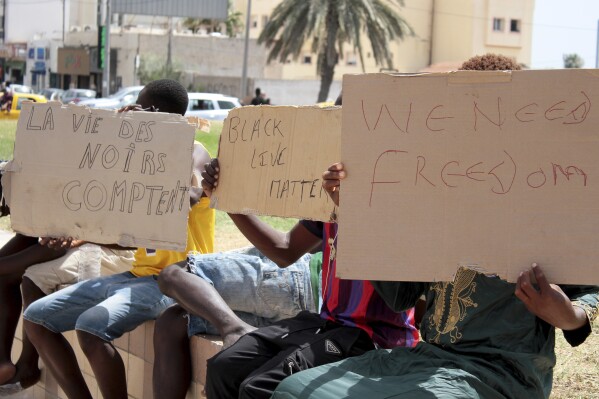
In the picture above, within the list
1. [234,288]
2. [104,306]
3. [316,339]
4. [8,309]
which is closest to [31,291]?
[8,309]

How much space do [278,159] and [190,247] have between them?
3.13 feet

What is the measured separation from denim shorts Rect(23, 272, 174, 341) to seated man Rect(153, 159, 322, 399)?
168 mm

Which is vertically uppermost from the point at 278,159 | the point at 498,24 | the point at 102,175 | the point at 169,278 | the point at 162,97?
the point at 498,24

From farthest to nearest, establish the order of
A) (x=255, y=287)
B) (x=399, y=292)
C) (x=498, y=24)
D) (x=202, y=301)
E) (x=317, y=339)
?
(x=498, y=24)
(x=255, y=287)
(x=202, y=301)
(x=317, y=339)
(x=399, y=292)

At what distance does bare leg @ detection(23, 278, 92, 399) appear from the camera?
14.5ft

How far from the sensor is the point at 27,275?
489cm

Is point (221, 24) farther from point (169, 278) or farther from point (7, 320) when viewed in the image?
point (169, 278)

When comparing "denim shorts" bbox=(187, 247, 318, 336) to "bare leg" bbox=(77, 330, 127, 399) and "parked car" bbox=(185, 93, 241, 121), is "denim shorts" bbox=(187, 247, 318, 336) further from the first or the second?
"parked car" bbox=(185, 93, 241, 121)

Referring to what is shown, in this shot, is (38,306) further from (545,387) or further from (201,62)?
(201,62)

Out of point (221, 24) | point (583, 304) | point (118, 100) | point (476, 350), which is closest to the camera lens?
point (583, 304)

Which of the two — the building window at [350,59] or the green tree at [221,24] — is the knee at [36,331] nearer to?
the building window at [350,59]

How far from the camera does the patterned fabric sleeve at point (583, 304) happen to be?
2818mm

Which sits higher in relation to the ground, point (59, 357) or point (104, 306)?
point (104, 306)

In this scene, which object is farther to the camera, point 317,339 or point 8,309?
point 8,309
